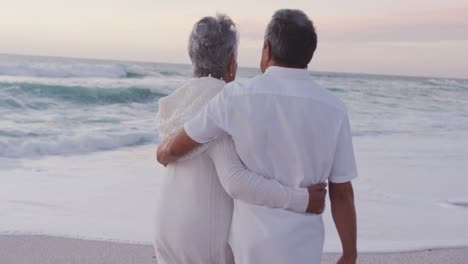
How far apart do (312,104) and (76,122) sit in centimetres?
1264

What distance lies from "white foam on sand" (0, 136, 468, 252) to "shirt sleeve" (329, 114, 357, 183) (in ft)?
8.69

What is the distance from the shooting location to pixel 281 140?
2.16 metres

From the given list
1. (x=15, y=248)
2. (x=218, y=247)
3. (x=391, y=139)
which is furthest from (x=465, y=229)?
(x=391, y=139)

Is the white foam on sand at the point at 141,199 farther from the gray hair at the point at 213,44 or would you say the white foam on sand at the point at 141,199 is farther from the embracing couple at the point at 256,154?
the gray hair at the point at 213,44

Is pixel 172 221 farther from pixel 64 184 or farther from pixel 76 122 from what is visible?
pixel 76 122

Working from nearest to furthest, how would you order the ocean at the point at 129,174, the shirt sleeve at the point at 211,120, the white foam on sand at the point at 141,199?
the shirt sleeve at the point at 211,120
the white foam on sand at the point at 141,199
the ocean at the point at 129,174

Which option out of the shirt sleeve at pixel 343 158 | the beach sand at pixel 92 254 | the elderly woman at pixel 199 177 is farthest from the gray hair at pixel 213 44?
the beach sand at pixel 92 254

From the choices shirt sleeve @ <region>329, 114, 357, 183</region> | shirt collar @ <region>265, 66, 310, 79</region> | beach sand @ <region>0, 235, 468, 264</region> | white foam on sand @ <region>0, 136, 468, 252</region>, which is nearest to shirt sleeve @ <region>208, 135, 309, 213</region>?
shirt sleeve @ <region>329, 114, 357, 183</region>

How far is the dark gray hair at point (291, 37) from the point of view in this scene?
2172 millimetres

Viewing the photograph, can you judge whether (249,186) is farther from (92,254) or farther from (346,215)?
(92,254)

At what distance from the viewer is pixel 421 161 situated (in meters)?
10.2

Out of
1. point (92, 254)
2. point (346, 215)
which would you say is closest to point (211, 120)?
point (346, 215)

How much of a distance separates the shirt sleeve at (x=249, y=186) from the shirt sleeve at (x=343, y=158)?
0.39ft

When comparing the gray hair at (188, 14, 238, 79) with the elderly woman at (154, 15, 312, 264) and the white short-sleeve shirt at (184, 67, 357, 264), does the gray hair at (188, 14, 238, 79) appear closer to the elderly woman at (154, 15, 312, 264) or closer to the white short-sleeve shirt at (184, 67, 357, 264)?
the elderly woman at (154, 15, 312, 264)
